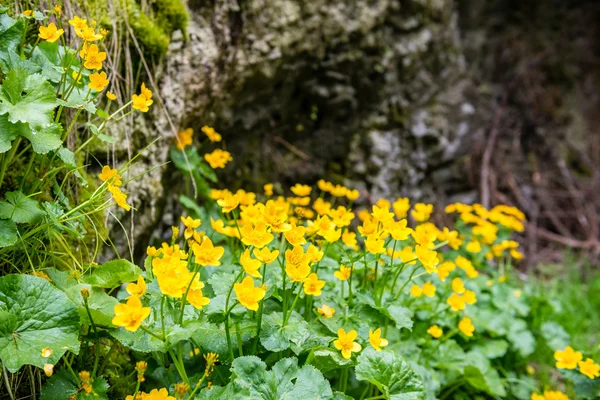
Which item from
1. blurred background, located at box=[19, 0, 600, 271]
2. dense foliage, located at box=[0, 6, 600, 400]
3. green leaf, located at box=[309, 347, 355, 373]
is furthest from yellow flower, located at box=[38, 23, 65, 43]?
green leaf, located at box=[309, 347, 355, 373]

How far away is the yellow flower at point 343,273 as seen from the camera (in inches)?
57.8

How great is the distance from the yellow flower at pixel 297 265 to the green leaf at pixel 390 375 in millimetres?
271

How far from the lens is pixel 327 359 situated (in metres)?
1.32

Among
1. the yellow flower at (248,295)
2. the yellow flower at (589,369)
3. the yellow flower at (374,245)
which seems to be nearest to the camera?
the yellow flower at (248,295)

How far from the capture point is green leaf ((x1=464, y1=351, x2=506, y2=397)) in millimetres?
1821

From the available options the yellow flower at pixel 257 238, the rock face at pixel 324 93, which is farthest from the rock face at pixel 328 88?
the yellow flower at pixel 257 238

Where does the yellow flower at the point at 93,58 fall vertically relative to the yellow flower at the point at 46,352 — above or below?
above

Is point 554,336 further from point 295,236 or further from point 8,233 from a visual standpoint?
point 8,233

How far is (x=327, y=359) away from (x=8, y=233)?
2.75ft

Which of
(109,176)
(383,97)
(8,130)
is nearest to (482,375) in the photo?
(109,176)

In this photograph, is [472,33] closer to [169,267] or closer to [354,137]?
[354,137]

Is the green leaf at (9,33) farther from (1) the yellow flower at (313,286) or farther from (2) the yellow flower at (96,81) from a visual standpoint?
(1) the yellow flower at (313,286)

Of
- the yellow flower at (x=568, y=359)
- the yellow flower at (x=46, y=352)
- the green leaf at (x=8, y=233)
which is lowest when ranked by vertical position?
the yellow flower at (x=568, y=359)

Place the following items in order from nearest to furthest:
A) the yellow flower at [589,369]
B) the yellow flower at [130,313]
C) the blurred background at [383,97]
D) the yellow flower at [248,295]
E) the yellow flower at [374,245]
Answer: the yellow flower at [130,313] → the yellow flower at [248,295] → the yellow flower at [374,245] → the yellow flower at [589,369] → the blurred background at [383,97]
